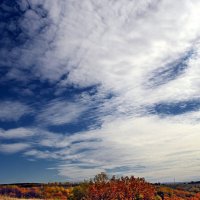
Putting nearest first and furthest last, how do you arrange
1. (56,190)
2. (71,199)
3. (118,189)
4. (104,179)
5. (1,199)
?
(1,199)
(71,199)
(118,189)
(104,179)
(56,190)

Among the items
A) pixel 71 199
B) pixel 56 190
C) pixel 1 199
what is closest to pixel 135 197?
pixel 71 199

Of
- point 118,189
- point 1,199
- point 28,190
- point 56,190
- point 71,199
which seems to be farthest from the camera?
point 28,190

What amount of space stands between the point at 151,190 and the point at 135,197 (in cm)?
568

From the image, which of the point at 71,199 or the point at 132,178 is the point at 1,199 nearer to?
the point at 71,199

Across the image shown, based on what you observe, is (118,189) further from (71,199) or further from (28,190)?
(28,190)

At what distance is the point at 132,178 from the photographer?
86.4 meters

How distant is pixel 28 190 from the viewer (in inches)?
7303

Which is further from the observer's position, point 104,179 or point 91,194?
point 104,179

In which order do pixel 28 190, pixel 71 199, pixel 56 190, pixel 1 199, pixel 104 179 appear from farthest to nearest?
1. pixel 28 190
2. pixel 56 190
3. pixel 104 179
4. pixel 71 199
5. pixel 1 199

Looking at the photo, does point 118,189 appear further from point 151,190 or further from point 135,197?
point 151,190

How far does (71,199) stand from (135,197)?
16463mm

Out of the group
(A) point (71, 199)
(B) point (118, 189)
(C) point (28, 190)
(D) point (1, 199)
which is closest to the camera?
(D) point (1, 199)

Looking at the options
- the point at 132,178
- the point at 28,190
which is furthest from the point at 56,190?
the point at 132,178

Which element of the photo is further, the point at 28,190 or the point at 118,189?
the point at 28,190
